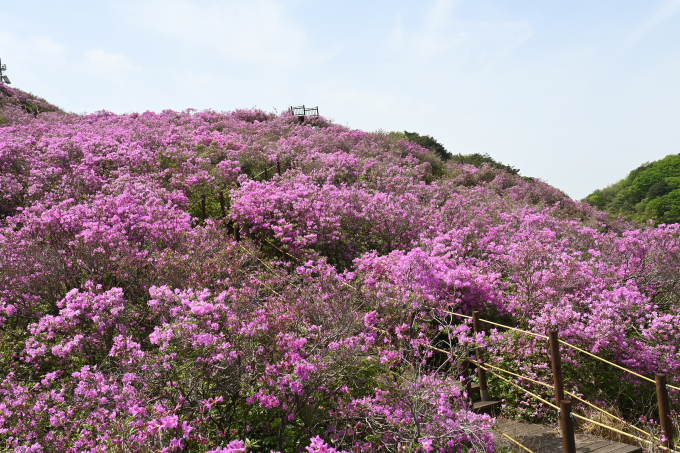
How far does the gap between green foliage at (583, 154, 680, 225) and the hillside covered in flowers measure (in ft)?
135

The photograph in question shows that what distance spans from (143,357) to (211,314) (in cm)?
75

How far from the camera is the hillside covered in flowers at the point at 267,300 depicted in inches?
163

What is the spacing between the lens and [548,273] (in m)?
7.97

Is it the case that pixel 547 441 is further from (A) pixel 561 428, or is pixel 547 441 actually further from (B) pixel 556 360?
(B) pixel 556 360

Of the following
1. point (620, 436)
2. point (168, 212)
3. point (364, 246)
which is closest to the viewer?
point (620, 436)

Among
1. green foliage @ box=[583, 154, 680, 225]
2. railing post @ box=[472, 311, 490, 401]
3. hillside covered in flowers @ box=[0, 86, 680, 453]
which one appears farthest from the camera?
green foliage @ box=[583, 154, 680, 225]

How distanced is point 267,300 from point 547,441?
397cm

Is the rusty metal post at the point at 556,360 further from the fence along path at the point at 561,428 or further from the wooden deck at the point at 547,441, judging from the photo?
the wooden deck at the point at 547,441

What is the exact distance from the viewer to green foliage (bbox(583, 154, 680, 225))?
45.2 meters

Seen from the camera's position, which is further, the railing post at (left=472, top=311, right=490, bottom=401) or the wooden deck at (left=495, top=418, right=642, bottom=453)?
the railing post at (left=472, top=311, right=490, bottom=401)

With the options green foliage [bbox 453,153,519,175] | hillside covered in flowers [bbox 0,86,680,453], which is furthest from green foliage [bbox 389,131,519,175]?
hillside covered in flowers [bbox 0,86,680,453]

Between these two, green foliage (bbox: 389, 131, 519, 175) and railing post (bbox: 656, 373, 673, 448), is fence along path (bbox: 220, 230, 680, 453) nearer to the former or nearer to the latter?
railing post (bbox: 656, 373, 673, 448)

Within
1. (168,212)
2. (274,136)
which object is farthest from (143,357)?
(274,136)

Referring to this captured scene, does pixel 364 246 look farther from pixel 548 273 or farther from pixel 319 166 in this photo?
pixel 319 166
